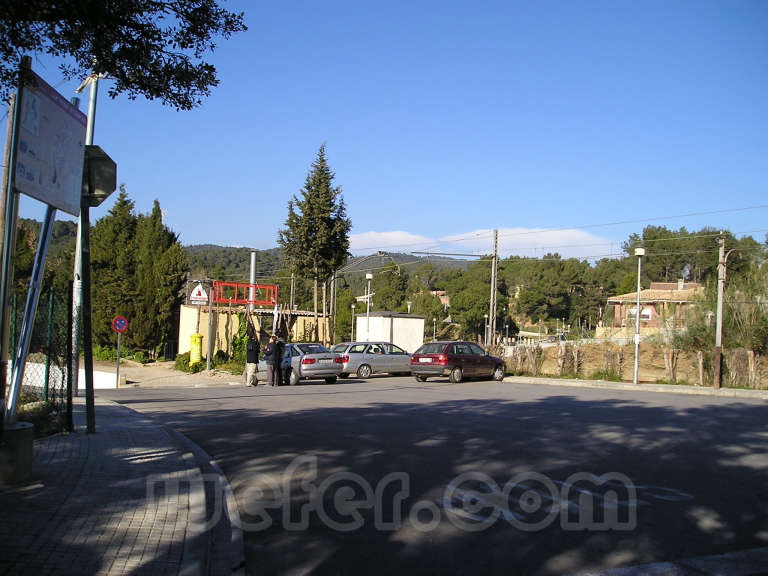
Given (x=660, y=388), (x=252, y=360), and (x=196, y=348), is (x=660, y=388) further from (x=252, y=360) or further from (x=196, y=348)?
(x=196, y=348)

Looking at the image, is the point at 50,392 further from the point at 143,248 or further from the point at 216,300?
the point at 143,248

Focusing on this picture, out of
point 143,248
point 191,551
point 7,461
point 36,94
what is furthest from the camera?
point 143,248

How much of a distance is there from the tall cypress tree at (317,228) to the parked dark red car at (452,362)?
1251cm

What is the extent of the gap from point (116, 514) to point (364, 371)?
2312 cm

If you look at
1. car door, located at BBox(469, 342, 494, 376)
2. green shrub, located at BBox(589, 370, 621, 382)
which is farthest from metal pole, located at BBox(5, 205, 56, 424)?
green shrub, located at BBox(589, 370, 621, 382)

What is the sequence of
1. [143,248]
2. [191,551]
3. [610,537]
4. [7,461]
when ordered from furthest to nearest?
[143,248] → [7,461] → [610,537] → [191,551]

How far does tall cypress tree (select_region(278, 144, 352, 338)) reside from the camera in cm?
3731

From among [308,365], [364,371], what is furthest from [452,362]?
[308,365]

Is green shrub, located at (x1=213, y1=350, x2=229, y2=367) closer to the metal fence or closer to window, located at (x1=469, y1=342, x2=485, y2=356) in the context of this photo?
window, located at (x1=469, y1=342, x2=485, y2=356)

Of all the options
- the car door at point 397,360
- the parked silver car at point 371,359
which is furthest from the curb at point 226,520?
the car door at point 397,360

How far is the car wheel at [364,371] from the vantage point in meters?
29.0

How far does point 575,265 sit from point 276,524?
99.0 meters

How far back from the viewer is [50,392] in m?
13.2

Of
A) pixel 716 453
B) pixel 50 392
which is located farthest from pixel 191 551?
pixel 50 392
